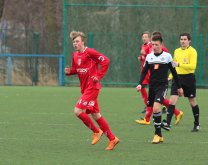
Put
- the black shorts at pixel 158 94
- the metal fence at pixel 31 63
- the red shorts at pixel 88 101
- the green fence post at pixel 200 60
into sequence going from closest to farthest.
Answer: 1. the red shorts at pixel 88 101
2. the black shorts at pixel 158 94
3. the green fence post at pixel 200 60
4. the metal fence at pixel 31 63

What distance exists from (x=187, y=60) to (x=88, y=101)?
3.13m

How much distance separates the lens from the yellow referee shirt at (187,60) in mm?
12930

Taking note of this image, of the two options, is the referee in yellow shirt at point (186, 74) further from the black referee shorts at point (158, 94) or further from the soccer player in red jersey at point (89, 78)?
the soccer player in red jersey at point (89, 78)

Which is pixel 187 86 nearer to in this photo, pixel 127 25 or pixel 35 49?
pixel 127 25

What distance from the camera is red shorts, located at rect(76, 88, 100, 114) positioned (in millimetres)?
10477

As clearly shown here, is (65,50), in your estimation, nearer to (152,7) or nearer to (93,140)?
(152,7)

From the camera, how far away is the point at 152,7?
1087 inches

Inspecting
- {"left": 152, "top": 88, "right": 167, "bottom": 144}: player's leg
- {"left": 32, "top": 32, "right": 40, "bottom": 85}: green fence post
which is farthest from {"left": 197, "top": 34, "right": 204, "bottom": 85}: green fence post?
{"left": 152, "top": 88, "right": 167, "bottom": 144}: player's leg

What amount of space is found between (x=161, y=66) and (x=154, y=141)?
1268 mm

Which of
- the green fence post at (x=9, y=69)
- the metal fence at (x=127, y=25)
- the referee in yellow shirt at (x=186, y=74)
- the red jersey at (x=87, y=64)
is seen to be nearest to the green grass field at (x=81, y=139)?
the referee in yellow shirt at (x=186, y=74)

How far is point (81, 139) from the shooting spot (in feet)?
37.5

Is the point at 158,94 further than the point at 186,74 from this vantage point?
No

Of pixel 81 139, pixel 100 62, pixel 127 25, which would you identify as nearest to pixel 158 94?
pixel 100 62

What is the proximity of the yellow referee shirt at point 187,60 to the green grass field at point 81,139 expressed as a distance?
43.8 inches
